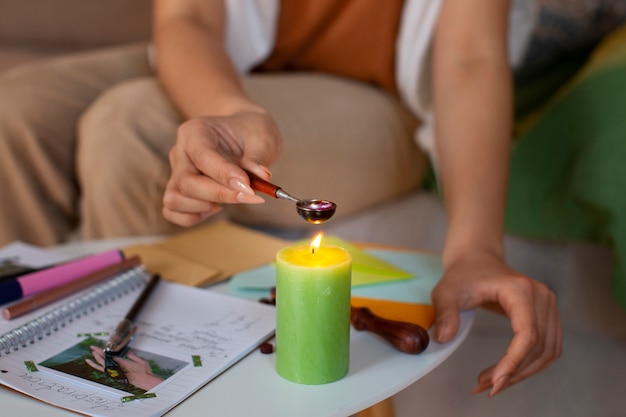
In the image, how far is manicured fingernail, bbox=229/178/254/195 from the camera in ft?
1.85

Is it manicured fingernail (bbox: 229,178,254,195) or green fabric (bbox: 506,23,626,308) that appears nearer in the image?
manicured fingernail (bbox: 229,178,254,195)

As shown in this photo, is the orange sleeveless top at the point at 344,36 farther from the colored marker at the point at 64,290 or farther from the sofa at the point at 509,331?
the colored marker at the point at 64,290

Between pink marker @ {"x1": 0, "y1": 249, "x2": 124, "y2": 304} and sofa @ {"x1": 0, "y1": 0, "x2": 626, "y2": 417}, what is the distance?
33 cm

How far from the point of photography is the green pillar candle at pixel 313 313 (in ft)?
1.69

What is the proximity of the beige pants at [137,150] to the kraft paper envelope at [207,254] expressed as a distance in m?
0.18

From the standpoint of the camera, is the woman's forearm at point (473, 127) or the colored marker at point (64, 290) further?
the woman's forearm at point (473, 127)

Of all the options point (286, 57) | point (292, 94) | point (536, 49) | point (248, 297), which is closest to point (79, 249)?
point (248, 297)

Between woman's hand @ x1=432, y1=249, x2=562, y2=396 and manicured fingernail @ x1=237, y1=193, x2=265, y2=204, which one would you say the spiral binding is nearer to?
manicured fingernail @ x1=237, y1=193, x2=265, y2=204

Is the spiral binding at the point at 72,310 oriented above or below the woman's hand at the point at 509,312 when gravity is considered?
above

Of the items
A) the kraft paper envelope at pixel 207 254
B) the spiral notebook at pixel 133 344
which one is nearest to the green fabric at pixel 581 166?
the kraft paper envelope at pixel 207 254

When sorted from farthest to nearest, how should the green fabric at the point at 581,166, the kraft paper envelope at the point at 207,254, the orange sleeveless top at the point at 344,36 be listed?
the orange sleeveless top at the point at 344,36 → the green fabric at the point at 581,166 → the kraft paper envelope at the point at 207,254

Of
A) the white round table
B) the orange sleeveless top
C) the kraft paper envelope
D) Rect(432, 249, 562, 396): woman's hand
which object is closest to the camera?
the white round table

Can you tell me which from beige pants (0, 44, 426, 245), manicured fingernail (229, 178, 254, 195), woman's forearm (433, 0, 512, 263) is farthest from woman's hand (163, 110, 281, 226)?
beige pants (0, 44, 426, 245)

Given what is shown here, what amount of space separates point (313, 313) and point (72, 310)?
231 mm
